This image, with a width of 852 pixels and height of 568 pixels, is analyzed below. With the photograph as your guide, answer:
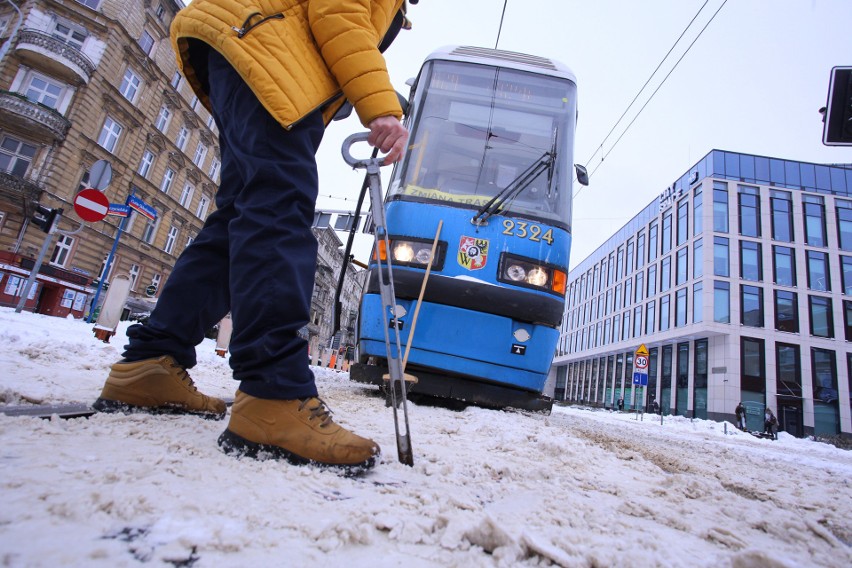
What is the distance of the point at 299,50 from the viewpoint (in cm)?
147

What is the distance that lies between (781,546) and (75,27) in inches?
1062

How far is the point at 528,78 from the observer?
14.7 feet

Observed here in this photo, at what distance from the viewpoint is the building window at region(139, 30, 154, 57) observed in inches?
862

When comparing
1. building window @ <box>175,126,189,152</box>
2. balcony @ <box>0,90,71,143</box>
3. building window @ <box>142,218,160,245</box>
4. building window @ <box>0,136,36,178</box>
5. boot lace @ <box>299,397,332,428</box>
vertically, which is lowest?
boot lace @ <box>299,397,332,428</box>

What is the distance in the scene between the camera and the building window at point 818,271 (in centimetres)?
3146

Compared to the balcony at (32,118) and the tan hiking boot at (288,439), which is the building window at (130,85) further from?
the tan hiking boot at (288,439)

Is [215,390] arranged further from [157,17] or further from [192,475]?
[157,17]

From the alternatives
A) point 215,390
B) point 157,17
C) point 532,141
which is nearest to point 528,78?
point 532,141

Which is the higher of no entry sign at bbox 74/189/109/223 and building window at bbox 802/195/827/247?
building window at bbox 802/195/827/247

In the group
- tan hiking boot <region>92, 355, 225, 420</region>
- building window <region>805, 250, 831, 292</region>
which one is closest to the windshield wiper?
Result: tan hiking boot <region>92, 355, 225, 420</region>

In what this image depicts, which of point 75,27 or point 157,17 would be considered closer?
point 75,27

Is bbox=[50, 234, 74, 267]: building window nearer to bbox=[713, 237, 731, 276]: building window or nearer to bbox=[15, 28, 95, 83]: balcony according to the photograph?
bbox=[15, 28, 95, 83]: balcony

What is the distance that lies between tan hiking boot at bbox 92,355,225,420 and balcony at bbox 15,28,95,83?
23191mm

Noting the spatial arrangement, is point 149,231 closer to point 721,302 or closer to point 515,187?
point 515,187
